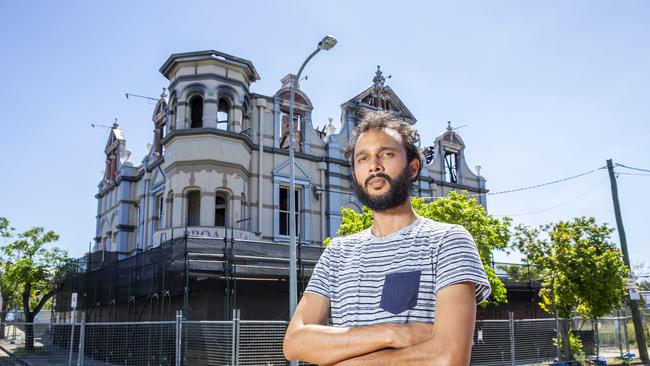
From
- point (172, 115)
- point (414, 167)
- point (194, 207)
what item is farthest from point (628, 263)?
point (414, 167)

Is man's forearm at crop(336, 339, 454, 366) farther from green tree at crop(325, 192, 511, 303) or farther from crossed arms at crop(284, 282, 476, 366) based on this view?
green tree at crop(325, 192, 511, 303)

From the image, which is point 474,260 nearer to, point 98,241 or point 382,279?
point 382,279

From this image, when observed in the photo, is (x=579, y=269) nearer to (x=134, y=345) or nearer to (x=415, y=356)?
(x=134, y=345)

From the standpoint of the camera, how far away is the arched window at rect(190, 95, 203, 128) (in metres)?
22.9

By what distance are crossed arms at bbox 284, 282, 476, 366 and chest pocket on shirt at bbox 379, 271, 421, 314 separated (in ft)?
0.32

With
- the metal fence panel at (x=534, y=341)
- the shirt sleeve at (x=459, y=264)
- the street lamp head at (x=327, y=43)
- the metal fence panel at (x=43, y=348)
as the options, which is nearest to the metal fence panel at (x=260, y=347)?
the metal fence panel at (x=43, y=348)

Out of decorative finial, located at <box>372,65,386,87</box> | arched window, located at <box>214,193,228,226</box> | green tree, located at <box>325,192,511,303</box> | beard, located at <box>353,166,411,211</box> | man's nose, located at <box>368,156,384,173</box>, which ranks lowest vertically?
beard, located at <box>353,166,411,211</box>

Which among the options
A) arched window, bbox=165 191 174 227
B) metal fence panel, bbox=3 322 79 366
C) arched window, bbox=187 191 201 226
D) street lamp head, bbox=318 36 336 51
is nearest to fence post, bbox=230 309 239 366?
metal fence panel, bbox=3 322 79 366

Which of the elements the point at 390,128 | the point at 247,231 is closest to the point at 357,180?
the point at 390,128

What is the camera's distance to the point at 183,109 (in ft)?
72.7

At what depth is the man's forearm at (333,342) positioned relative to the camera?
2174 millimetres

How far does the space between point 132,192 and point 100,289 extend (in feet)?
19.4

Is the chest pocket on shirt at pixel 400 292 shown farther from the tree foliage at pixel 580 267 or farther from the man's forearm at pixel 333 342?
the tree foliage at pixel 580 267

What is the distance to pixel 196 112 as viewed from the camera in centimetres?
2352
